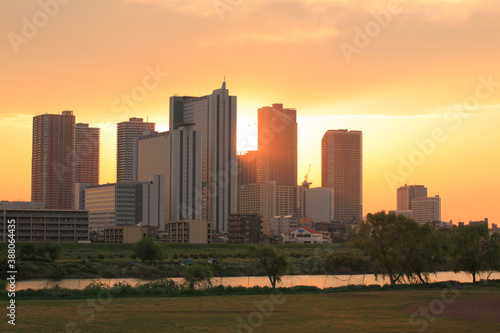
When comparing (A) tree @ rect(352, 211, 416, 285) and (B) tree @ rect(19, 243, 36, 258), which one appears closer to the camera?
(A) tree @ rect(352, 211, 416, 285)

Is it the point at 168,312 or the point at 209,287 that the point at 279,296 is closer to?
the point at 209,287

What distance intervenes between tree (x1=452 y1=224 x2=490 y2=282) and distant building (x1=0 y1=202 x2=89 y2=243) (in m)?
132

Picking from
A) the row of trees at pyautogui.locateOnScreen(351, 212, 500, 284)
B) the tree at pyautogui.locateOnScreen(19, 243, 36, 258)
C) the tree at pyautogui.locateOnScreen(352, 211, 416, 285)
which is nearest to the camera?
the row of trees at pyautogui.locateOnScreen(351, 212, 500, 284)

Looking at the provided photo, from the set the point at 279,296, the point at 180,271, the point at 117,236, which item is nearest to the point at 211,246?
the point at 117,236

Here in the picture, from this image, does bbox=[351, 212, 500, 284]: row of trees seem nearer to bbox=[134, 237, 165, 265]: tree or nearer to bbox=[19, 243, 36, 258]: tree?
bbox=[134, 237, 165, 265]: tree

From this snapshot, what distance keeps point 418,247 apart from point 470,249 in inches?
339

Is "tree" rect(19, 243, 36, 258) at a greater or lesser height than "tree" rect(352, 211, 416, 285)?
lesser

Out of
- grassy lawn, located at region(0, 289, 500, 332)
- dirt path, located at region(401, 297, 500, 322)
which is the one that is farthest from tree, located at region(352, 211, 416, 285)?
dirt path, located at region(401, 297, 500, 322)

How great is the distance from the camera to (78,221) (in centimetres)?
19275

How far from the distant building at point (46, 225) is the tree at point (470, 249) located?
131555 millimetres

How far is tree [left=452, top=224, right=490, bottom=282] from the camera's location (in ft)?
262

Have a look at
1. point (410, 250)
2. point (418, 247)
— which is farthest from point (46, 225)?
point (418, 247)

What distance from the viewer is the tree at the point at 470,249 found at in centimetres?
7975

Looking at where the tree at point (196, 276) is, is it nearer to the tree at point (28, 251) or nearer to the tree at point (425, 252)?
the tree at point (425, 252)
